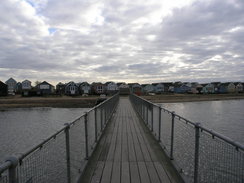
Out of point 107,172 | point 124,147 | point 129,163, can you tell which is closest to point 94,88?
point 124,147

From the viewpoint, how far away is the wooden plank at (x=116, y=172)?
320 centimetres

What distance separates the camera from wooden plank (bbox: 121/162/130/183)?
10.5 feet

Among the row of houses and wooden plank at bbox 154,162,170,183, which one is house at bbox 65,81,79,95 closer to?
the row of houses

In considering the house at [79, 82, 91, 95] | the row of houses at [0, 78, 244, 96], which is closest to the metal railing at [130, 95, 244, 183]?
the row of houses at [0, 78, 244, 96]

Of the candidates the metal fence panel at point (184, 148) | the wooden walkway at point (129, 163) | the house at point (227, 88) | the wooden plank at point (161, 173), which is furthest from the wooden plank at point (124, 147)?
the house at point (227, 88)

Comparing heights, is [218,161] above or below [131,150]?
above

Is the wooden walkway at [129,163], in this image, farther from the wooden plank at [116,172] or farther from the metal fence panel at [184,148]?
Answer: the metal fence panel at [184,148]

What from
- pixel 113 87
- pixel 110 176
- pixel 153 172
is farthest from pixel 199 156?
pixel 113 87

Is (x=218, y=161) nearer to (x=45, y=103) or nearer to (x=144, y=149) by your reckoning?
(x=144, y=149)

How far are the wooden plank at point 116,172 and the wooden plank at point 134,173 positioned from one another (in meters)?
0.24

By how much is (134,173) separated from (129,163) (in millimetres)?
454

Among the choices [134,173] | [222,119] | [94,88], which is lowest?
[222,119]

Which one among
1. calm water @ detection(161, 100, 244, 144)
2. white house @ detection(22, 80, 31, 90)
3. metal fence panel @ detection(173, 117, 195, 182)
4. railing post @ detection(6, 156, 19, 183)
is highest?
white house @ detection(22, 80, 31, 90)

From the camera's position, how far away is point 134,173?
3.45 meters
